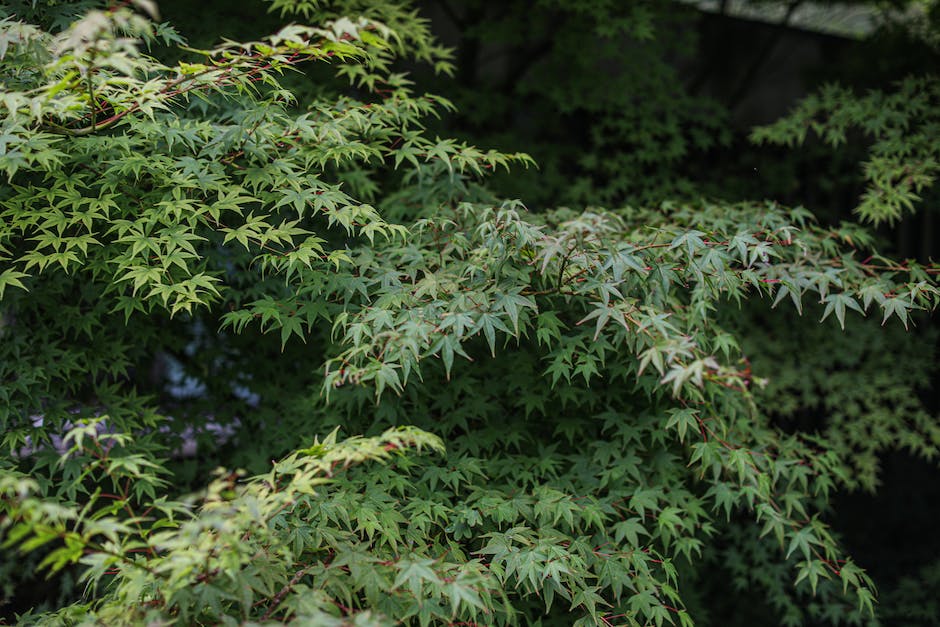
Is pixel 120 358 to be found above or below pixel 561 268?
below

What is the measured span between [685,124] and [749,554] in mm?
3083

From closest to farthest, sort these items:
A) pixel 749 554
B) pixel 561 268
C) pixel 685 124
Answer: pixel 561 268 < pixel 749 554 < pixel 685 124

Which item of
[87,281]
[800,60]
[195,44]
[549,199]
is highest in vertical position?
[800,60]

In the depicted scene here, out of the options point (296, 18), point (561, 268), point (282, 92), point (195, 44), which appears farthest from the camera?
point (296, 18)

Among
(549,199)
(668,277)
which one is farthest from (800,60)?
(668,277)

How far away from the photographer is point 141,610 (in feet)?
7.05

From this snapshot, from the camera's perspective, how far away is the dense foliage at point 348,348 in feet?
7.55

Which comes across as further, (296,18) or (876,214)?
(296,18)

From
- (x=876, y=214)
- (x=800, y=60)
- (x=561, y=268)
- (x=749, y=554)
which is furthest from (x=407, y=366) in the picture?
(x=800, y=60)

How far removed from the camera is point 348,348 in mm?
3141

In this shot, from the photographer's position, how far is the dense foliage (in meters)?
2.30

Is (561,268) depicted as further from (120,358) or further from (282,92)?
(120,358)

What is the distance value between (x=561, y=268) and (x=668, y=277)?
42 centimetres

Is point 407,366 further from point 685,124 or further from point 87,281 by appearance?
point 685,124
